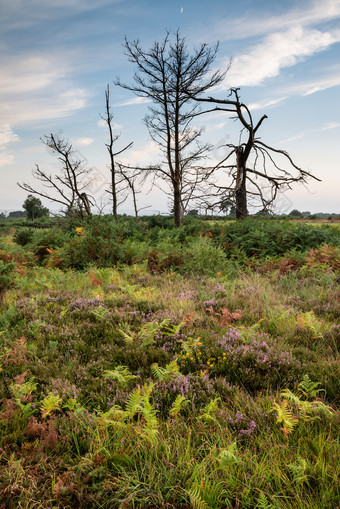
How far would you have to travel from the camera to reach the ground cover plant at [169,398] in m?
2.21

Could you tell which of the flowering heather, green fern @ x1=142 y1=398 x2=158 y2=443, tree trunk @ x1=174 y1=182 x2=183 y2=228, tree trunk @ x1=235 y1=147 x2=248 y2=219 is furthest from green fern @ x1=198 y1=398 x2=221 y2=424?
tree trunk @ x1=174 y1=182 x2=183 y2=228

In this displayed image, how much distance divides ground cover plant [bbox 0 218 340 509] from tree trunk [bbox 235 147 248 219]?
9.00m

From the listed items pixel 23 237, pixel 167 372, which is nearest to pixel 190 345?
pixel 167 372

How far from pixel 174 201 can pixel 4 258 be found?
9472 millimetres

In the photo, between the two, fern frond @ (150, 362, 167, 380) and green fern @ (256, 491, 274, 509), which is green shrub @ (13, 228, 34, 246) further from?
green fern @ (256, 491, 274, 509)

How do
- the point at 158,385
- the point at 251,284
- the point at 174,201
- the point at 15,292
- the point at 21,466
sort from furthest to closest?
the point at 174,201, the point at 251,284, the point at 15,292, the point at 158,385, the point at 21,466

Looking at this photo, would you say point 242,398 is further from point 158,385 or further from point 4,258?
point 4,258

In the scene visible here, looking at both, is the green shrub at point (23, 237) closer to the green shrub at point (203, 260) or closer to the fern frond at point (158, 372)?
the green shrub at point (203, 260)

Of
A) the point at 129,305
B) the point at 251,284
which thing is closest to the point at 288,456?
the point at 129,305

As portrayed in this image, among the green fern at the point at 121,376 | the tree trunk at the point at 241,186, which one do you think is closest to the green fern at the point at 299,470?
the green fern at the point at 121,376

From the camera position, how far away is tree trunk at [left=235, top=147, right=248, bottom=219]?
1569 cm

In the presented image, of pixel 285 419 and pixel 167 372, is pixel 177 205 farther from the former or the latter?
pixel 285 419

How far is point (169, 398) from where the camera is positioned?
3.19m

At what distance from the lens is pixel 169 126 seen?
55.2 ft
